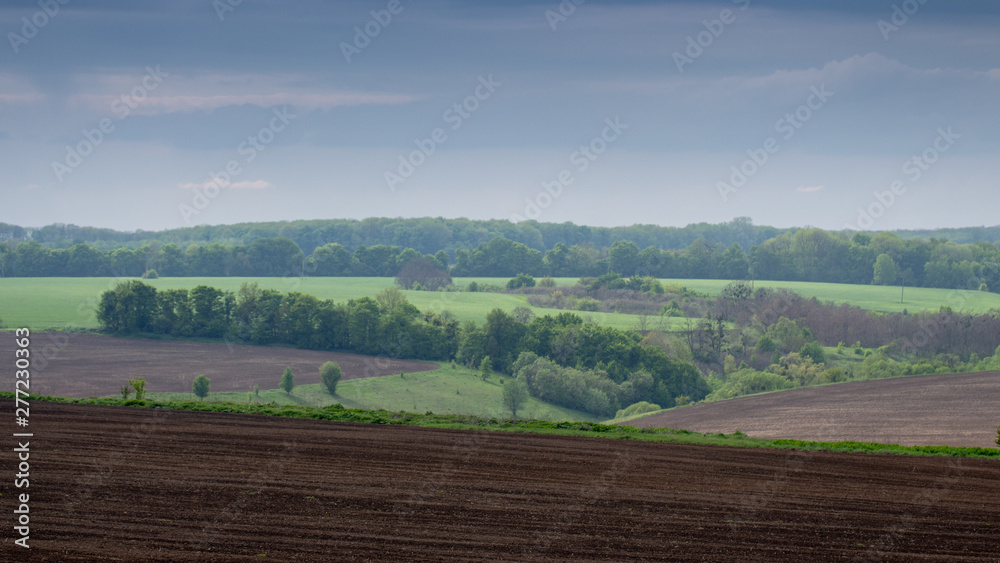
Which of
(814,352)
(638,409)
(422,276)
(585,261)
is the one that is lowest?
(638,409)

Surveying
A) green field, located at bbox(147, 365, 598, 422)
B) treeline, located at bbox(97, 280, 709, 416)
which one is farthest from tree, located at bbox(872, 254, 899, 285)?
green field, located at bbox(147, 365, 598, 422)

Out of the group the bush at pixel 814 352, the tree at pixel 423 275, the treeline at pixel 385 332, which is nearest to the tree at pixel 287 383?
the treeline at pixel 385 332

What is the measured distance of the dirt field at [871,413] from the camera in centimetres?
3912

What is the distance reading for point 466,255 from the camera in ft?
452

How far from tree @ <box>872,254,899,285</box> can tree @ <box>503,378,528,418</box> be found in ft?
273

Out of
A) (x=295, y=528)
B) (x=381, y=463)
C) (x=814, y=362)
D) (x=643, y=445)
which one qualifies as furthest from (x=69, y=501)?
(x=814, y=362)

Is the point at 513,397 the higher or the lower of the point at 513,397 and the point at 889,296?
the lower

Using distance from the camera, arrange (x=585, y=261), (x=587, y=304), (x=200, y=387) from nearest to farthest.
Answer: (x=200, y=387) < (x=587, y=304) < (x=585, y=261)

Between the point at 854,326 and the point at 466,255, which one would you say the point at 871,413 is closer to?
the point at 854,326

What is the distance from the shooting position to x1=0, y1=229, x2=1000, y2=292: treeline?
11456 cm

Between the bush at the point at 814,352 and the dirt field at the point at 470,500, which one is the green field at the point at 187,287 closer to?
the bush at the point at 814,352

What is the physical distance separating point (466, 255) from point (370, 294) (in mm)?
38460

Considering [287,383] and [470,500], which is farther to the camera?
[287,383]

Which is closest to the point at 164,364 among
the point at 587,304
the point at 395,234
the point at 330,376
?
the point at 330,376
